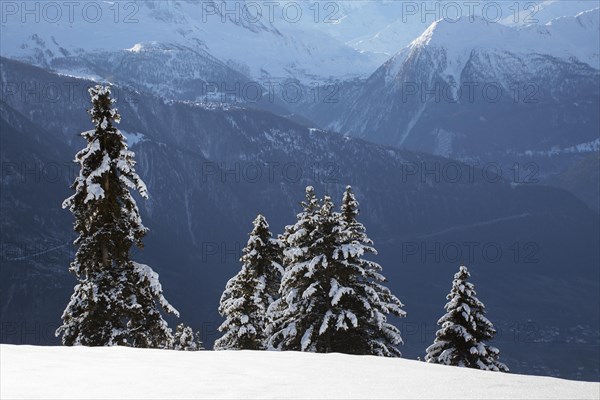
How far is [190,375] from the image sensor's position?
1238cm

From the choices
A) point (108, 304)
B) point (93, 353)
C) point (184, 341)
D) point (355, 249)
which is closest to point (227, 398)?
point (93, 353)

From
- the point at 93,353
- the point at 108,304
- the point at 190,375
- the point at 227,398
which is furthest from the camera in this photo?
the point at 108,304

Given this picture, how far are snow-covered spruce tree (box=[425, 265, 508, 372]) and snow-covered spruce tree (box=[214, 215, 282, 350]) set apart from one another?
7.91 meters

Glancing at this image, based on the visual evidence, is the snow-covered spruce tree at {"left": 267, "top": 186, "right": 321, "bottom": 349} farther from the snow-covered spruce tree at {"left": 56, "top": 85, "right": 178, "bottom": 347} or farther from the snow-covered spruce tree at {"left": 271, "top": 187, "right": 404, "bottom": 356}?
the snow-covered spruce tree at {"left": 56, "top": 85, "right": 178, "bottom": 347}

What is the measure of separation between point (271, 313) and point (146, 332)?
7.54m

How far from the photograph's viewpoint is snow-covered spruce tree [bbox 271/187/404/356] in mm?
26969

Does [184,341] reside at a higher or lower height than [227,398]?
lower

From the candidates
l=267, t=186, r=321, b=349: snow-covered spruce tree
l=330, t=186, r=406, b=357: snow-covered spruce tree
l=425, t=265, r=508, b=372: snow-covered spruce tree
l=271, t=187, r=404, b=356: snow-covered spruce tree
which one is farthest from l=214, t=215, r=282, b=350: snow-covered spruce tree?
l=425, t=265, r=508, b=372: snow-covered spruce tree

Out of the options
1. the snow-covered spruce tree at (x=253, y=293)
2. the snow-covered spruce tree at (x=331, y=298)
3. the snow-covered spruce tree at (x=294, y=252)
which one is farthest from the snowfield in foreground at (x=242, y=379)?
the snow-covered spruce tree at (x=253, y=293)

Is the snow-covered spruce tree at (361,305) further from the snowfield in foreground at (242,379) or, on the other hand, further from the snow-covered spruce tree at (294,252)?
the snowfield in foreground at (242,379)

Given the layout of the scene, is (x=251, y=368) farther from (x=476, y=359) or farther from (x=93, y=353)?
(x=476, y=359)

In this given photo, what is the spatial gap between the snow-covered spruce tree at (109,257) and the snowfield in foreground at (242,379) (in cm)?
744

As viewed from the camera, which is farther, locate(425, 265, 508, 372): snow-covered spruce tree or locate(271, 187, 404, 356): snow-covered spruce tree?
locate(425, 265, 508, 372): snow-covered spruce tree

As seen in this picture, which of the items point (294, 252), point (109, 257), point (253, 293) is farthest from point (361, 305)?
point (109, 257)
